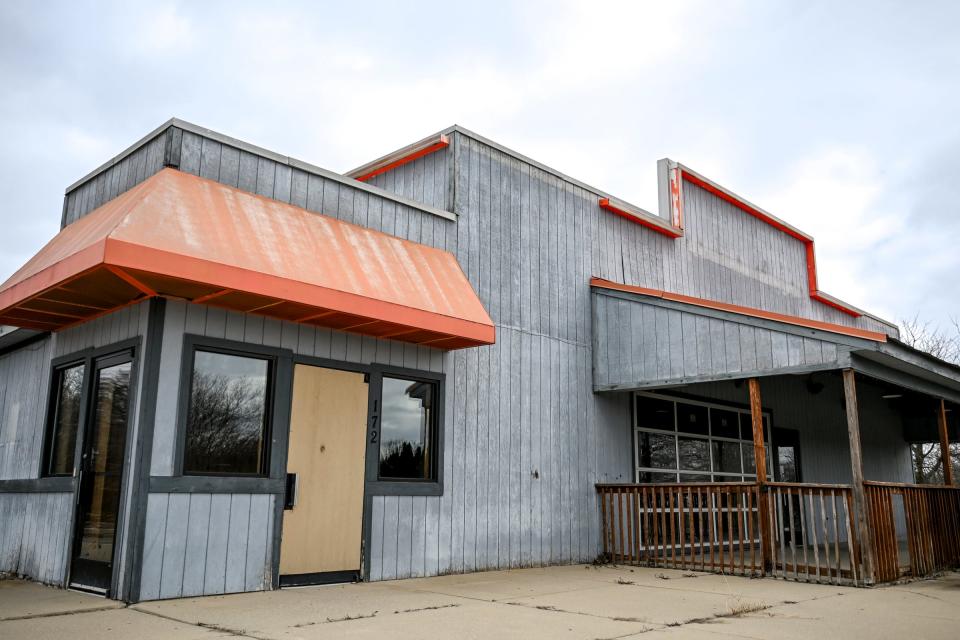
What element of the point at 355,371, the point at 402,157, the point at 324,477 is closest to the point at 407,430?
the point at 355,371

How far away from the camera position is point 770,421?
13.9 metres

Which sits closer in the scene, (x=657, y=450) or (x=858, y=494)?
(x=858, y=494)

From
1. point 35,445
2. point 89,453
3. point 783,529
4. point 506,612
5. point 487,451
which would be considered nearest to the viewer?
point 506,612

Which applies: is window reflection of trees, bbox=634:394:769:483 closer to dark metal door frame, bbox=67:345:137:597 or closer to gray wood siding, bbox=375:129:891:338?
gray wood siding, bbox=375:129:891:338

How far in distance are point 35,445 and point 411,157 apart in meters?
5.81

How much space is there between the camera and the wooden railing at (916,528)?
8.08 m

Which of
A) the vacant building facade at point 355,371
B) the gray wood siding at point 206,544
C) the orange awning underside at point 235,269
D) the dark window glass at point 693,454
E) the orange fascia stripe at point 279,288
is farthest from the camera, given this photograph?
the dark window glass at point 693,454

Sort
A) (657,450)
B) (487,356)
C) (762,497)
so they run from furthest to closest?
(657,450) < (487,356) < (762,497)

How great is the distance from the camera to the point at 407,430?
834 centimetres

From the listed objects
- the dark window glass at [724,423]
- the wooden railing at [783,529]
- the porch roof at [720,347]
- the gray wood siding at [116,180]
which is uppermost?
the gray wood siding at [116,180]

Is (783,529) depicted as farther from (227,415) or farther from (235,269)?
(235,269)

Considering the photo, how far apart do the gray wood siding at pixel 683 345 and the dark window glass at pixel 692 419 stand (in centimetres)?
214

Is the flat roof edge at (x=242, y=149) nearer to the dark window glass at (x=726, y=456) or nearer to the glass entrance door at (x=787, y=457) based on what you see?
the dark window glass at (x=726, y=456)

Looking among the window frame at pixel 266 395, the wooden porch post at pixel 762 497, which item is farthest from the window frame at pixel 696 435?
the window frame at pixel 266 395
